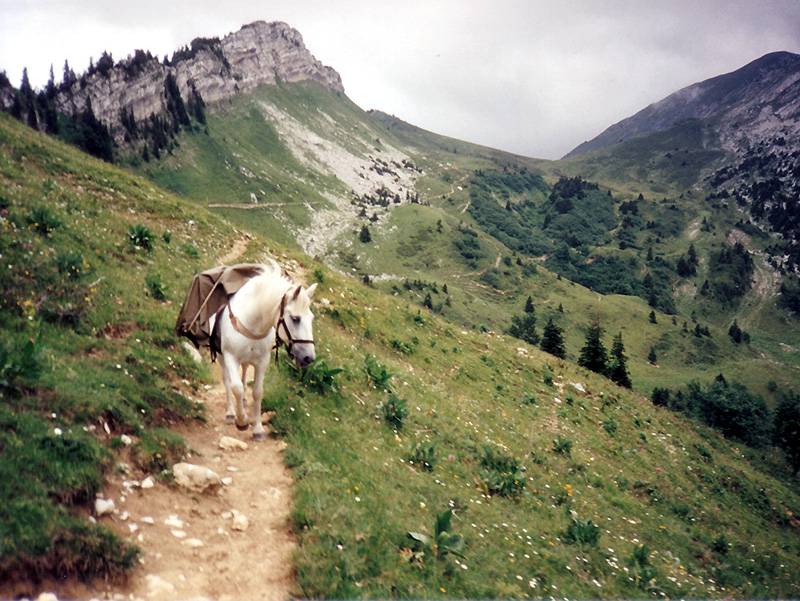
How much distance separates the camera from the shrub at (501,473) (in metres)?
13.1

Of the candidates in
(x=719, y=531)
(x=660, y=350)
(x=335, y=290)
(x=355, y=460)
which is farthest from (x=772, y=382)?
(x=355, y=460)

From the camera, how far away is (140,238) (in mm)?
17203

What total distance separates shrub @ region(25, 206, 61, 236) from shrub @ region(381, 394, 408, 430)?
1101 cm

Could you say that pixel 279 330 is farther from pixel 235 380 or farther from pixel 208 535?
pixel 208 535

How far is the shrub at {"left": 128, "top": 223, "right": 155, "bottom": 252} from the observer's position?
17016mm

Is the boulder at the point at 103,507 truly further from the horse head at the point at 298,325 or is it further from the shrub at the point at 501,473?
the shrub at the point at 501,473

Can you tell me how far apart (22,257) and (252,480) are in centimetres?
783

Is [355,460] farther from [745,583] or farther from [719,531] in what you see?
[719,531]

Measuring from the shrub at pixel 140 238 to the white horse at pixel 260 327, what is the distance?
30.9 ft

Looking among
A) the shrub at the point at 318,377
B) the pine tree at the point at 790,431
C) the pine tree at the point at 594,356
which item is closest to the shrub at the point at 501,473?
the shrub at the point at 318,377

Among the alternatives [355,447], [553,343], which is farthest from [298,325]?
[553,343]

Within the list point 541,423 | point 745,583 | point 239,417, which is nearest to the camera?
point 239,417

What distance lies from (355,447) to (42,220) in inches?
437

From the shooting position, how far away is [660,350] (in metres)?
150
